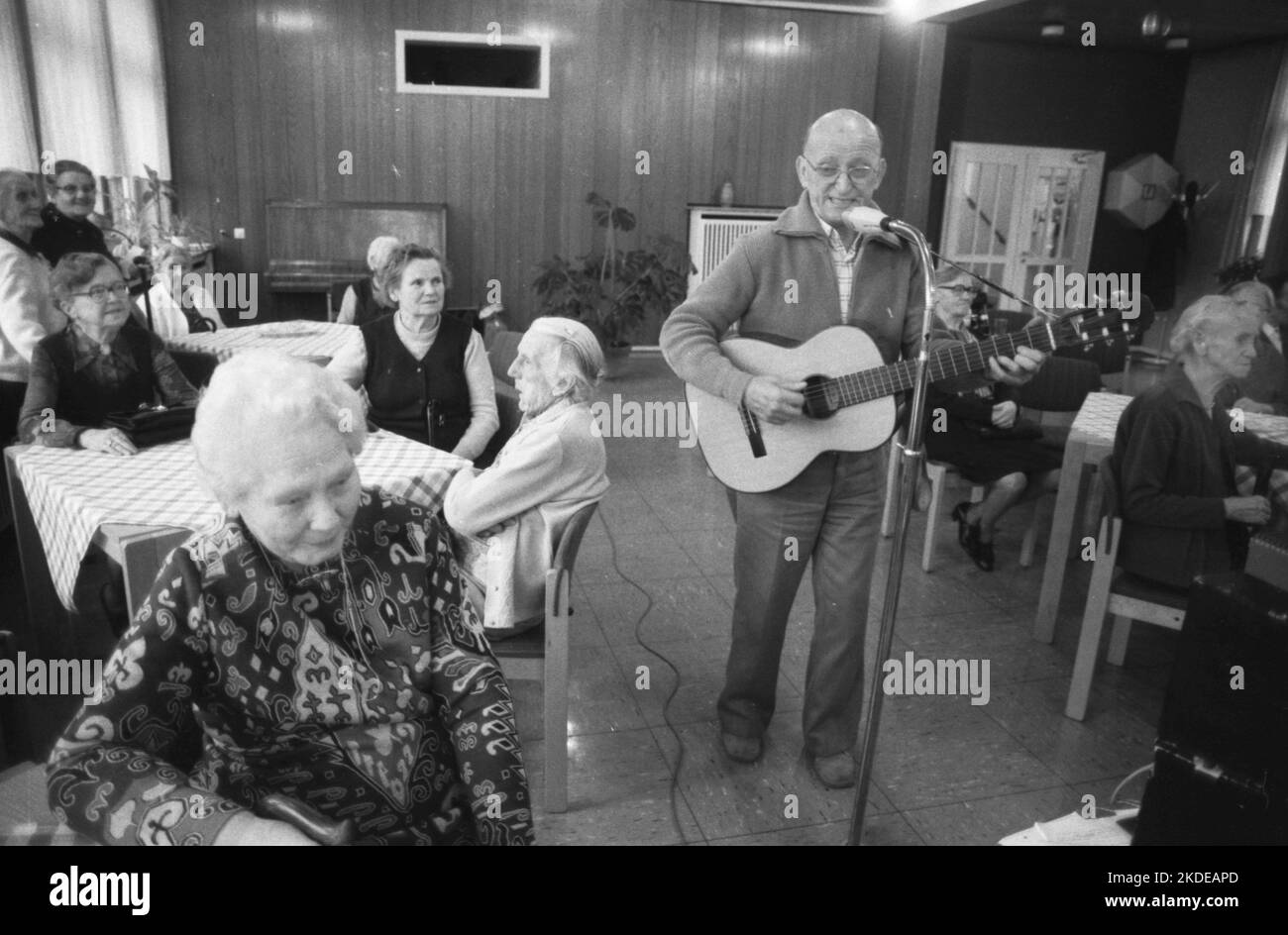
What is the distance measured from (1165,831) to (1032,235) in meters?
8.54

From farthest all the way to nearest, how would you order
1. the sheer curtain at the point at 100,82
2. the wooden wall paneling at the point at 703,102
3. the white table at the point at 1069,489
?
1. the wooden wall paneling at the point at 703,102
2. the sheer curtain at the point at 100,82
3. the white table at the point at 1069,489

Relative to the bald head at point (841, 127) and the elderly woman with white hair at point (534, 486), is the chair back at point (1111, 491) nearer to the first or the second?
the bald head at point (841, 127)

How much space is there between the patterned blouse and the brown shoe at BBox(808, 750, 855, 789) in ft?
3.77

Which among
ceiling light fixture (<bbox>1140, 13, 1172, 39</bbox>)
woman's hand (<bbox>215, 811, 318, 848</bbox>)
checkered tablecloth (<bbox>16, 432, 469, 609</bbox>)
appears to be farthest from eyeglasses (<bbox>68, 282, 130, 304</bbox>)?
ceiling light fixture (<bbox>1140, 13, 1172, 39</bbox>)

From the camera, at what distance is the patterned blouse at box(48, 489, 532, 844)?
1065 millimetres

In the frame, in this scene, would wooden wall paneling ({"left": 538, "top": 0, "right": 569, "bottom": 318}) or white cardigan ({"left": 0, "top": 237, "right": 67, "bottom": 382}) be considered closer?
white cardigan ({"left": 0, "top": 237, "right": 67, "bottom": 382})

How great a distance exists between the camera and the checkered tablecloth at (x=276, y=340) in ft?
12.5

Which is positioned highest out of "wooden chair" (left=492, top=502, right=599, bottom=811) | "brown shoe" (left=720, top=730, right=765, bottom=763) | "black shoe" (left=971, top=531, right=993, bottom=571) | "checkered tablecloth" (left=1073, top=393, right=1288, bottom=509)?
"checkered tablecloth" (left=1073, top=393, right=1288, bottom=509)

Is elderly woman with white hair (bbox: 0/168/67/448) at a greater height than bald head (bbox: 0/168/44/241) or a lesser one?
lesser

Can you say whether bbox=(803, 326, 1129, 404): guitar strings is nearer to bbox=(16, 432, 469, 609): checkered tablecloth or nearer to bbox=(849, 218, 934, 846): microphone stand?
bbox=(849, 218, 934, 846): microphone stand

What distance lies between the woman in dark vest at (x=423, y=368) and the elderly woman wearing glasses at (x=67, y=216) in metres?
1.61

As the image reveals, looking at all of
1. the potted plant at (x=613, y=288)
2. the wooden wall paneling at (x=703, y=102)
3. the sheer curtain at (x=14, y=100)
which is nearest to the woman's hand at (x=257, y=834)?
the sheer curtain at (x=14, y=100)

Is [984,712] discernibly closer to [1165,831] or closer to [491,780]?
[1165,831]

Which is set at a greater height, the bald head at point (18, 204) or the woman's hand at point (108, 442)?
the bald head at point (18, 204)
